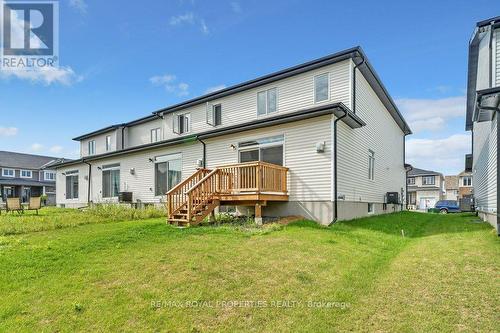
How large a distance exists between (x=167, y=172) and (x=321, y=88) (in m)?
8.66

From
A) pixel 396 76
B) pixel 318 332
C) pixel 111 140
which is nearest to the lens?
pixel 318 332

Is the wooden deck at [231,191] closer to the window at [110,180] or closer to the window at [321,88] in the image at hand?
the window at [321,88]

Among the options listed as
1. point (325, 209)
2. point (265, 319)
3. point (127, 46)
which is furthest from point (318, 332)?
point (127, 46)

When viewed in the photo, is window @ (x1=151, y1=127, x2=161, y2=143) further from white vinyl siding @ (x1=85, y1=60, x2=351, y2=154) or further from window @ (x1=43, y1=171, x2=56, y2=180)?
window @ (x1=43, y1=171, x2=56, y2=180)

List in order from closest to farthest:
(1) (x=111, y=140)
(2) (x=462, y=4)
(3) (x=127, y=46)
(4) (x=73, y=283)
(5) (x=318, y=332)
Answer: (5) (x=318, y=332) < (4) (x=73, y=283) < (2) (x=462, y=4) < (3) (x=127, y=46) < (1) (x=111, y=140)

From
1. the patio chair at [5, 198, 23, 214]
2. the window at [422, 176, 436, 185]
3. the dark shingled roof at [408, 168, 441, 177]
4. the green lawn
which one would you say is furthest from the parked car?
the patio chair at [5, 198, 23, 214]

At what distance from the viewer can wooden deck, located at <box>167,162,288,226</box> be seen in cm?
947

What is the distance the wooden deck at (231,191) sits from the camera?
31.1ft

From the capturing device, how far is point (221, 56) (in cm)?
1778

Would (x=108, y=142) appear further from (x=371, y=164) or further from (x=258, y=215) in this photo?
(x=371, y=164)

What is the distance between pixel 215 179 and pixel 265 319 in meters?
7.01

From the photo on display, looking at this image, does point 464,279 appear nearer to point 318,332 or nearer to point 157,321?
point 318,332

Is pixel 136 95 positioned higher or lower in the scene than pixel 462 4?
lower

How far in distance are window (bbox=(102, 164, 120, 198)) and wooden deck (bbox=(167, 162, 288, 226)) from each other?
10162 millimetres
